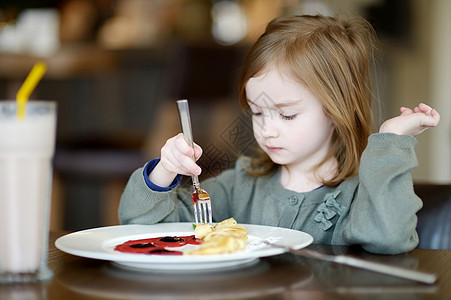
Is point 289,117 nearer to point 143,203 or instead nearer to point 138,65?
point 143,203

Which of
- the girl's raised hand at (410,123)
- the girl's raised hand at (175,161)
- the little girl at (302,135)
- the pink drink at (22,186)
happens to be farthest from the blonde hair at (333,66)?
the pink drink at (22,186)

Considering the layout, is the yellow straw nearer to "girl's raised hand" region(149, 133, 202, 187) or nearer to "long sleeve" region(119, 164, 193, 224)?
"girl's raised hand" region(149, 133, 202, 187)

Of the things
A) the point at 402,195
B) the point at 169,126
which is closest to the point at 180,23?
the point at 169,126

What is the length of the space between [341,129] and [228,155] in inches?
11.2

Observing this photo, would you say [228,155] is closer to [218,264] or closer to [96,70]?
[218,264]

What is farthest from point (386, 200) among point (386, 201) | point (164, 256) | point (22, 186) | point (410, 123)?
point (22, 186)

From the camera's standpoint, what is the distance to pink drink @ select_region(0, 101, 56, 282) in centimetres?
75

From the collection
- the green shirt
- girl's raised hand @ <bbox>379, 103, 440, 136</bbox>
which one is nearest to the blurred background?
the green shirt

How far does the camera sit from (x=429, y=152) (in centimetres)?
453

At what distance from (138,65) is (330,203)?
3.01m

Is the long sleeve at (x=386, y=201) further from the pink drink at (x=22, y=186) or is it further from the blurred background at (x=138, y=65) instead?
the blurred background at (x=138, y=65)

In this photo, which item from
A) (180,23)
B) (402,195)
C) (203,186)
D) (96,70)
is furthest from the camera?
(180,23)

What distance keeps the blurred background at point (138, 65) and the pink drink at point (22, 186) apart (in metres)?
2.24

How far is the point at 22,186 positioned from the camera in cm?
76
